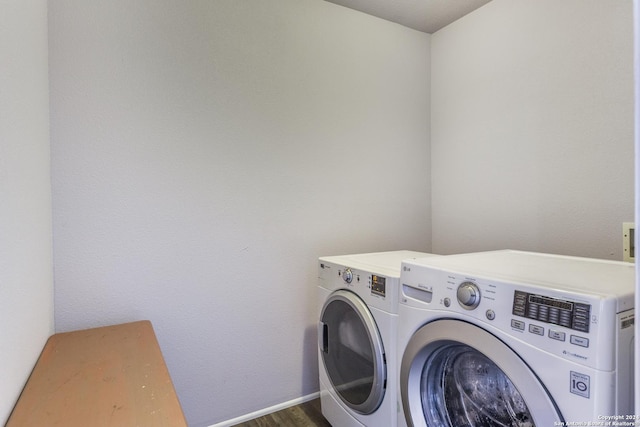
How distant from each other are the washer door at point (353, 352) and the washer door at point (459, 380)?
169 mm

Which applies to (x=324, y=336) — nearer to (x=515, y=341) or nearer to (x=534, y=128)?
(x=515, y=341)

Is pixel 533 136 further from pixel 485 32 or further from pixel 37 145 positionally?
pixel 37 145

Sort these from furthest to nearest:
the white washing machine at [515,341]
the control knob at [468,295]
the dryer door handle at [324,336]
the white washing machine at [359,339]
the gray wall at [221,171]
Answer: the dryer door handle at [324,336]
the gray wall at [221,171]
the white washing machine at [359,339]
the control knob at [468,295]
the white washing machine at [515,341]

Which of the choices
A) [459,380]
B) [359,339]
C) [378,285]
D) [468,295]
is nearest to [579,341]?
[468,295]

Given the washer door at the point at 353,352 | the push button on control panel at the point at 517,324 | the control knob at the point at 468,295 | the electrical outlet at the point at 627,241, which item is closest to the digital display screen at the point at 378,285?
the washer door at the point at 353,352

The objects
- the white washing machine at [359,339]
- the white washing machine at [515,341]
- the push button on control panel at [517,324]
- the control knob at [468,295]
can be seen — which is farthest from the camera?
the white washing machine at [359,339]

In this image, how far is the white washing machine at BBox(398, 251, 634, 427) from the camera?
70 centimetres

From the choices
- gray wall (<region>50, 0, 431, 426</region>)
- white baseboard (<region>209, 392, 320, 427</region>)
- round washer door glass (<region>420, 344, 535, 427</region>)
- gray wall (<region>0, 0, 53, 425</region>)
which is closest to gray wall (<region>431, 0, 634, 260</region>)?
gray wall (<region>50, 0, 431, 426</region>)

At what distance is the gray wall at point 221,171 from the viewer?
4.60 ft

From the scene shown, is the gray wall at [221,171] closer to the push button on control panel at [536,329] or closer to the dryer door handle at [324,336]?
the dryer door handle at [324,336]

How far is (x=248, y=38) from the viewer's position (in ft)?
5.71

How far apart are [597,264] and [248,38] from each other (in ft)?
5.91

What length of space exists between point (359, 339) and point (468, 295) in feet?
2.15

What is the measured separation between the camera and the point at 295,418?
1.78m
